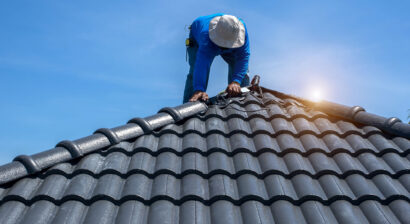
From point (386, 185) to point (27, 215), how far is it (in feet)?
8.37

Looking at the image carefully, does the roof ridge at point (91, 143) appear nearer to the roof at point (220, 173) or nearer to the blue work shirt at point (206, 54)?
the roof at point (220, 173)

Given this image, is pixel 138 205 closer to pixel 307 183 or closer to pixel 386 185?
pixel 307 183

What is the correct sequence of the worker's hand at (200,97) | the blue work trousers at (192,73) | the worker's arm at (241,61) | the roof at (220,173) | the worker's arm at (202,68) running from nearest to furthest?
1. the roof at (220,173)
2. the worker's hand at (200,97)
3. the worker's arm at (202,68)
4. the worker's arm at (241,61)
5. the blue work trousers at (192,73)

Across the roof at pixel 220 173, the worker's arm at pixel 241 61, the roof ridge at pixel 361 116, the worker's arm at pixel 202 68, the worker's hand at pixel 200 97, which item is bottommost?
the roof at pixel 220 173

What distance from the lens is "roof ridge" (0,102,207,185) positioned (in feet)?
11.6

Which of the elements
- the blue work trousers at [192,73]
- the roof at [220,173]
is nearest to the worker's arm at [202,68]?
the blue work trousers at [192,73]

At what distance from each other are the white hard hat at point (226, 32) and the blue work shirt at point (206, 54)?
95mm

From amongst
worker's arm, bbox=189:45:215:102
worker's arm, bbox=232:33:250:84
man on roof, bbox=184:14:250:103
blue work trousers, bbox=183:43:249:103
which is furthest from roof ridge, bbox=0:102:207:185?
blue work trousers, bbox=183:43:249:103

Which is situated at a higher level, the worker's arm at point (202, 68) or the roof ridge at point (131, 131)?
the worker's arm at point (202, 68)

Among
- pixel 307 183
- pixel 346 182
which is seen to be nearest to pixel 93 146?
pixel 307 183

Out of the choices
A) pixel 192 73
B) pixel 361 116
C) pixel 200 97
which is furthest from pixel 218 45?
pixel 361 116

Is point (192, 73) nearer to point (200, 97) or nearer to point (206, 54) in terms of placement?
point (206, 54)

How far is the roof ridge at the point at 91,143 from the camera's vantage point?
3551mm

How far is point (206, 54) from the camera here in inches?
252
